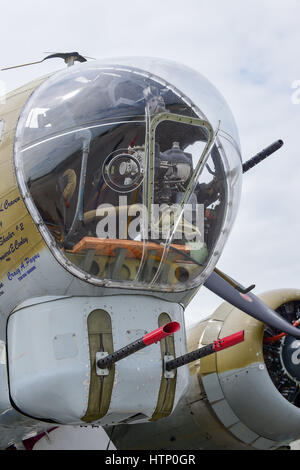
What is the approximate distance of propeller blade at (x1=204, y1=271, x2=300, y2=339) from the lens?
736 cm

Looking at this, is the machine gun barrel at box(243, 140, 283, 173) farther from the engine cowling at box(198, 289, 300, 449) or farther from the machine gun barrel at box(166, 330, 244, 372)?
the engine cowling at box(198, 289, 300, 449)

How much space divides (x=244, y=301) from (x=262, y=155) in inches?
57.4

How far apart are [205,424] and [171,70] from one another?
15.3 feet

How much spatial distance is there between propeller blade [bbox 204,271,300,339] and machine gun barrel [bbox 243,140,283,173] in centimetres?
108

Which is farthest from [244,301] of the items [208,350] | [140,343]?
[140,343]

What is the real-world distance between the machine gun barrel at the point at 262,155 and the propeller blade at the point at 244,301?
1.08 metres

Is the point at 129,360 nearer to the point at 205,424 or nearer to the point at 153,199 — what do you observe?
the point at 153,199

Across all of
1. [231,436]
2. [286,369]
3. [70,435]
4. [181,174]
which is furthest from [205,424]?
[181,174]

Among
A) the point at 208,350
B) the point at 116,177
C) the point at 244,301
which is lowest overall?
the point at 208,350

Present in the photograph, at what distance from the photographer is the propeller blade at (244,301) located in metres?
7.36

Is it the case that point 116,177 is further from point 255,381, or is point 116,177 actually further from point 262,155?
point 255,381

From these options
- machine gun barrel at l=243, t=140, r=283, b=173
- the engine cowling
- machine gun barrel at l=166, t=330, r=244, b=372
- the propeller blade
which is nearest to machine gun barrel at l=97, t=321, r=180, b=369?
machine gun barrel at l=166, t=330, r=244, b=372

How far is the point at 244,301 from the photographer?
25.0 feet

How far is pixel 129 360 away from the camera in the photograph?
5.84 metres
